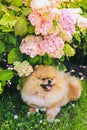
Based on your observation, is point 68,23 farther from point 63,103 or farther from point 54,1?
point 63,103

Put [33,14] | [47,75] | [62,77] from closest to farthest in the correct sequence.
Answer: [33,14]
[47,75]
[62,77]

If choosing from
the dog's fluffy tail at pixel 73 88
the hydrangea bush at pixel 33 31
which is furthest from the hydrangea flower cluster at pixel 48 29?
the dog's fluffy tail at pixel 73 88

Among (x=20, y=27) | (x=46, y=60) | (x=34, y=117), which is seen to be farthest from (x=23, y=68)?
(x=34, y=117)

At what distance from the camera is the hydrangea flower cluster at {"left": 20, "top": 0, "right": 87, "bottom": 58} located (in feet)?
10.3

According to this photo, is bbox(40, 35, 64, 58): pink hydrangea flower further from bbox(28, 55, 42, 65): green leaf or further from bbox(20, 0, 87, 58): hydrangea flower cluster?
bbox(28, 55, 42, 65): green leaf

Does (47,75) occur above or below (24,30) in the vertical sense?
below

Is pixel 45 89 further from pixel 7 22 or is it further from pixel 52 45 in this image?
pixel 7 22

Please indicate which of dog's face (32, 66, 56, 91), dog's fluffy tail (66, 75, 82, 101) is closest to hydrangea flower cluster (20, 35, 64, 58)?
dog's face (32, 66, 56, 91)

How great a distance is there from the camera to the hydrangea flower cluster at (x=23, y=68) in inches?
131

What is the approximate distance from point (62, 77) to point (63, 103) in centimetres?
27

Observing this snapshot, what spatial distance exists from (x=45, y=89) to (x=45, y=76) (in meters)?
0.13

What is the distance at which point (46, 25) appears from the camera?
10.3ft

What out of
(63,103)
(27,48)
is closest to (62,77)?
(63,103)

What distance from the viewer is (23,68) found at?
333 centimetres
